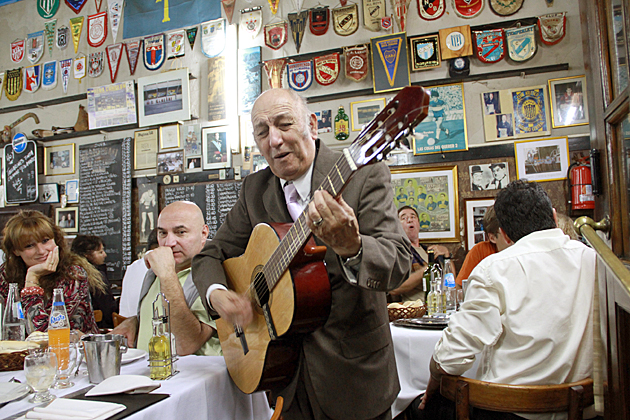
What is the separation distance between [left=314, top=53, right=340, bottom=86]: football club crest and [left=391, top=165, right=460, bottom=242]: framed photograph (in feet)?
4.53

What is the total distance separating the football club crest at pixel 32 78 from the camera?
6773 millimetres

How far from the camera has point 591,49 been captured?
1641 mm

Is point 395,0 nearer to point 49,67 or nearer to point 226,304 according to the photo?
point 226,304

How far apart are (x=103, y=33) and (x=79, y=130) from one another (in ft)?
4.73

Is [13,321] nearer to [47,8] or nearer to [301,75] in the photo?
[301,75]

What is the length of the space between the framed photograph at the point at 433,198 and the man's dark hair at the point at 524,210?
2.76 metres

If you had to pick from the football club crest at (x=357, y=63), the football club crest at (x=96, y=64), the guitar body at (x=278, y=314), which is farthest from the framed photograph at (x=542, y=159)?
the football club crest at (x=96, y=64)

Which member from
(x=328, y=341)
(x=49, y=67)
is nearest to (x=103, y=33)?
(x=49, y=67)

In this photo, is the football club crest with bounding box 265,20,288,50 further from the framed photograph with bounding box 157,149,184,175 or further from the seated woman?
the seated woman

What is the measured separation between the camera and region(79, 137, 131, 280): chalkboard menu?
19.7 ft

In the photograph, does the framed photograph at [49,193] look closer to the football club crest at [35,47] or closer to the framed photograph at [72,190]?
the framed photograph at [72,190]

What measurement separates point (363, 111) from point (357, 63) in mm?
555

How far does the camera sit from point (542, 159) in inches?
175

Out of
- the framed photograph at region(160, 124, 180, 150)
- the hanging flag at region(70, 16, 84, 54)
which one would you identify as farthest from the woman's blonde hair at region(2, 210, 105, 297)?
the hanging flag at region(70, 16, 84, 54)
